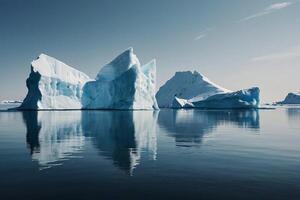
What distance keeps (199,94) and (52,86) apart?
66858 millimetres

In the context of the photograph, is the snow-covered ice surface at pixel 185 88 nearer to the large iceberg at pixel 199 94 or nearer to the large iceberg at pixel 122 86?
the large iceberg at pixel 199 94

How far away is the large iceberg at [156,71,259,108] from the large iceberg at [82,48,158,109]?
2634cm

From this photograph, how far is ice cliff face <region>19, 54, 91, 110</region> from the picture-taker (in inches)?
3324

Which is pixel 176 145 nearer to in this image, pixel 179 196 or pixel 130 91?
pixel 179 196

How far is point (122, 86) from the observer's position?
8644 centimetres

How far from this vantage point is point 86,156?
46.8ft

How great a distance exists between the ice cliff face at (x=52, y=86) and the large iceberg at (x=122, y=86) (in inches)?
161

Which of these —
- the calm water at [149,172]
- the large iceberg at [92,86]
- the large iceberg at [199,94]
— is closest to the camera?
the calm water at [149,172]

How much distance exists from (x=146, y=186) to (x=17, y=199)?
3.54 metres

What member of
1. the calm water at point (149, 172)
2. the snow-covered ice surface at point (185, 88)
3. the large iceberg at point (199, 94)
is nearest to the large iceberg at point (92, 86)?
the large iceberg at point (199, 94)

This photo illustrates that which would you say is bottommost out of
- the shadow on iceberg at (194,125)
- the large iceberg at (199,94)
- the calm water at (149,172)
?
the calm water at (149,172)

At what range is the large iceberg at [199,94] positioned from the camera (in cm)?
10488

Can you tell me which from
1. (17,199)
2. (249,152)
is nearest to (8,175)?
(17,199)

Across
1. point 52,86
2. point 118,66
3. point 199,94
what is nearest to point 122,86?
point 118,66
